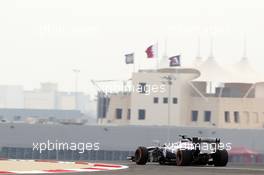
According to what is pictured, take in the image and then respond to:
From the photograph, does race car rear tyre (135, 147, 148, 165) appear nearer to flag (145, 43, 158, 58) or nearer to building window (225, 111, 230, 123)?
flag (145, 43, 158, 58)

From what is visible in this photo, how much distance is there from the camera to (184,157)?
35.5 m

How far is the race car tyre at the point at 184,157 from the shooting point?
35.5 metres

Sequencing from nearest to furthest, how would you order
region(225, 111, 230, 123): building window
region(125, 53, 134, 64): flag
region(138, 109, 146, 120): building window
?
region(125, 53, 134, 64): flag, region(138, 109, 146, 120): building window, region(225, 111, 230, 123): building window

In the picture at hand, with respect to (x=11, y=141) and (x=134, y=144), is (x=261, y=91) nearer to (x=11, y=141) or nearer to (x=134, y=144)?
(x=134, y=144)

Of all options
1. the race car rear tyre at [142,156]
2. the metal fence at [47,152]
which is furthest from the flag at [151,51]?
the race car rear tyre at [142,156]

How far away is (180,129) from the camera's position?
10931cm

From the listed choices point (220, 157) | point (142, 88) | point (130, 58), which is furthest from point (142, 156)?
point (142, 88)

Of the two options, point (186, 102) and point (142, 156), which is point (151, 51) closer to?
point (186, 102)

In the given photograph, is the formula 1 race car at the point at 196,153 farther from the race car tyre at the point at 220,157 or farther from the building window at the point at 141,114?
the building window at the point at 141,114

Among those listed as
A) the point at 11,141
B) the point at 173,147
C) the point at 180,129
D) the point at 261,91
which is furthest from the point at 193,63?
the point at 173,147

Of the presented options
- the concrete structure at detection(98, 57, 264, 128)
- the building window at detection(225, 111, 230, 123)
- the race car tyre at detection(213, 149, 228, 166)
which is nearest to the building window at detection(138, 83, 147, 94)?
the concrete structure at detection(98, 57, 264, 128)

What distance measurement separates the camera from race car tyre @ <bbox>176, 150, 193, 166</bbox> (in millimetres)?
35531

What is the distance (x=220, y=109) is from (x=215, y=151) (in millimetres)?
97061

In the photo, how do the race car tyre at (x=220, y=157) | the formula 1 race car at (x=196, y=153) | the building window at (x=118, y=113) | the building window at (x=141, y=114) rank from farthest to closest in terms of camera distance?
the building window at (x=118, y=113) < the building window at (x=141, y=114) < the race car tyre at (x=220, y=157) < the formula 1 race car at (x=196, y=153)
